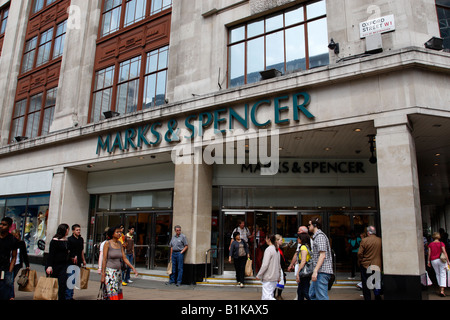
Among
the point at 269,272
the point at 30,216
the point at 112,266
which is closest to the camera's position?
the point at 112,266

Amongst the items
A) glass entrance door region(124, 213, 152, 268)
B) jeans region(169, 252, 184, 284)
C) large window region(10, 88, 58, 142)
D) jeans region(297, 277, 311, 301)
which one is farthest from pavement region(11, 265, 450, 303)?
large window region(10, 88, 58, 142)

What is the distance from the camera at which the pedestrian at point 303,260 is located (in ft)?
23.0

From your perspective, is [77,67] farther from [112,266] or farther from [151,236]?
[112,266]

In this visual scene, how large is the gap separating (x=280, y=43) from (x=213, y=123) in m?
3.66

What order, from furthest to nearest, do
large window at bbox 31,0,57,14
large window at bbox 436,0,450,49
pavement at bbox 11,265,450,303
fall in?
1. large window at bbox 31,0,57,14
2. large window at bbox 436,0,450,49
3. pavement at bbox 11,265,450,303

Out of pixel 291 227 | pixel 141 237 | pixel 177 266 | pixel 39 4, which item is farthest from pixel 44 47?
pixel 291 227

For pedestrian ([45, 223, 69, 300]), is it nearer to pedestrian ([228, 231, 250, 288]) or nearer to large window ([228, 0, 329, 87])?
pedestrian ([228, 231, 250, 288])

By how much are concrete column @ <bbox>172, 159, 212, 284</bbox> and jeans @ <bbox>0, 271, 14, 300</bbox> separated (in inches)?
226

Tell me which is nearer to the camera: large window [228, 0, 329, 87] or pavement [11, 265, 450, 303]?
pavement [11, 265, 450, 303]

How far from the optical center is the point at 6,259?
21.9 feet

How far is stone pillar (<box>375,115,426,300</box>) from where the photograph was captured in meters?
8.07

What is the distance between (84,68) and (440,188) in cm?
2011

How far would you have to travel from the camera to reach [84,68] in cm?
1722
